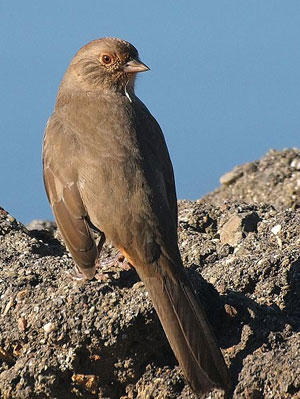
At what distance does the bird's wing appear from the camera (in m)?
5.60

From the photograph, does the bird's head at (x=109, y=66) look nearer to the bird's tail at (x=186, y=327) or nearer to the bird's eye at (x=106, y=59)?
the bird's eye at (x=106, y=59)

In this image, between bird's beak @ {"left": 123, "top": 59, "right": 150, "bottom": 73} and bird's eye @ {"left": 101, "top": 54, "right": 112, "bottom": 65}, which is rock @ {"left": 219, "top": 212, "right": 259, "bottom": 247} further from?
bird's eye @ {"left": 101, "top": 54, "right": 112, "bottom": 65}

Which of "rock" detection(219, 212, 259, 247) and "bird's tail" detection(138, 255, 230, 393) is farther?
"rock" detection(219, 212, 259, 247)

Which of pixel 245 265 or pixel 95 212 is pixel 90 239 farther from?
pixel 245 265

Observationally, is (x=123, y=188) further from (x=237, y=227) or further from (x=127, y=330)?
(x=237, y=227)

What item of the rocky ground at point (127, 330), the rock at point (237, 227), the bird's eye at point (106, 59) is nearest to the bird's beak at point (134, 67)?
the bird's eye at point (106, 59)

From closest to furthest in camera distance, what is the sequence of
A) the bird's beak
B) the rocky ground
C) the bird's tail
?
the bird's tail, the rocky ground, the bird's beak

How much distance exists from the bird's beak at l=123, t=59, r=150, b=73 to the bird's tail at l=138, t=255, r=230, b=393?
1902 mm

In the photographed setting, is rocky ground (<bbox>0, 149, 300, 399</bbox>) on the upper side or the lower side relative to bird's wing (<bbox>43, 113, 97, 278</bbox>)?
lower

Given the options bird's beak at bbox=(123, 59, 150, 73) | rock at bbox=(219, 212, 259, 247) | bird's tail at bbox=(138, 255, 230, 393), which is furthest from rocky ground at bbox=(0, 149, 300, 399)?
bird's beak at bbox=(123, 59, 150, 73)

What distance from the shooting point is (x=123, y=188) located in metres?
5.61

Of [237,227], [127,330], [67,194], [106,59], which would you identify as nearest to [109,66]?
[106,59]

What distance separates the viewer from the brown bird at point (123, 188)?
198 inches

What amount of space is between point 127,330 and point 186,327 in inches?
12.6
